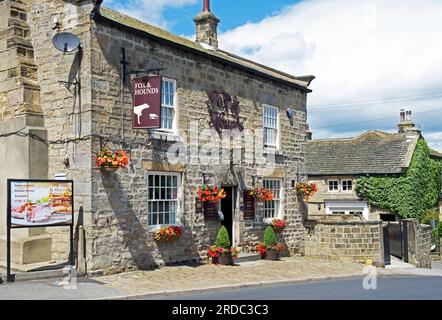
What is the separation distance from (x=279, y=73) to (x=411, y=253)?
9274 millimetres

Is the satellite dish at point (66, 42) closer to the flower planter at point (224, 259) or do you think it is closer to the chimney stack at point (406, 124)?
the flower planter at point (224, 259)

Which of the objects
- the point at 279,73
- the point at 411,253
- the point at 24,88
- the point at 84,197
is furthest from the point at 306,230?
the point at 24,88

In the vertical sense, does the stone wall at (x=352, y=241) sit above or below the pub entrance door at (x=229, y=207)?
below

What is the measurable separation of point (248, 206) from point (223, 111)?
11.1 feet

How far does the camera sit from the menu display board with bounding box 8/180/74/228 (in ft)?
39.3

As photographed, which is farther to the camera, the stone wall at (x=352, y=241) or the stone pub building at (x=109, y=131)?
the stone wall at (x=352, y=241)

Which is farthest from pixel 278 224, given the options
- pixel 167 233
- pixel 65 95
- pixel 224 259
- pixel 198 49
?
pixel 65 95

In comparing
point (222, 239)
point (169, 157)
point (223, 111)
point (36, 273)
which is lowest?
point (36, 273)

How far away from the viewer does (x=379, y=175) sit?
32469 millimetres

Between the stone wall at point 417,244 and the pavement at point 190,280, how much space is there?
3.45m

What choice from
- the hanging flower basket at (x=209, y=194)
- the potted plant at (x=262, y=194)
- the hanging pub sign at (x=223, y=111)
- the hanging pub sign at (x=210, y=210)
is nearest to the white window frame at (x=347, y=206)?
the potted plant at (x=262, y=194)

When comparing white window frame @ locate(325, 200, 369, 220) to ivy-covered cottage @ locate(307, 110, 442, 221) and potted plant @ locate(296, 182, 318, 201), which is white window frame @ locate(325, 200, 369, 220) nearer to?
ivy-covered cottage @ locate(307, 110, 442, 221)

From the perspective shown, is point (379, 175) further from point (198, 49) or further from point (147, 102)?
point (147, 102)

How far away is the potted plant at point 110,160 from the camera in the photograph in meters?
13.3
